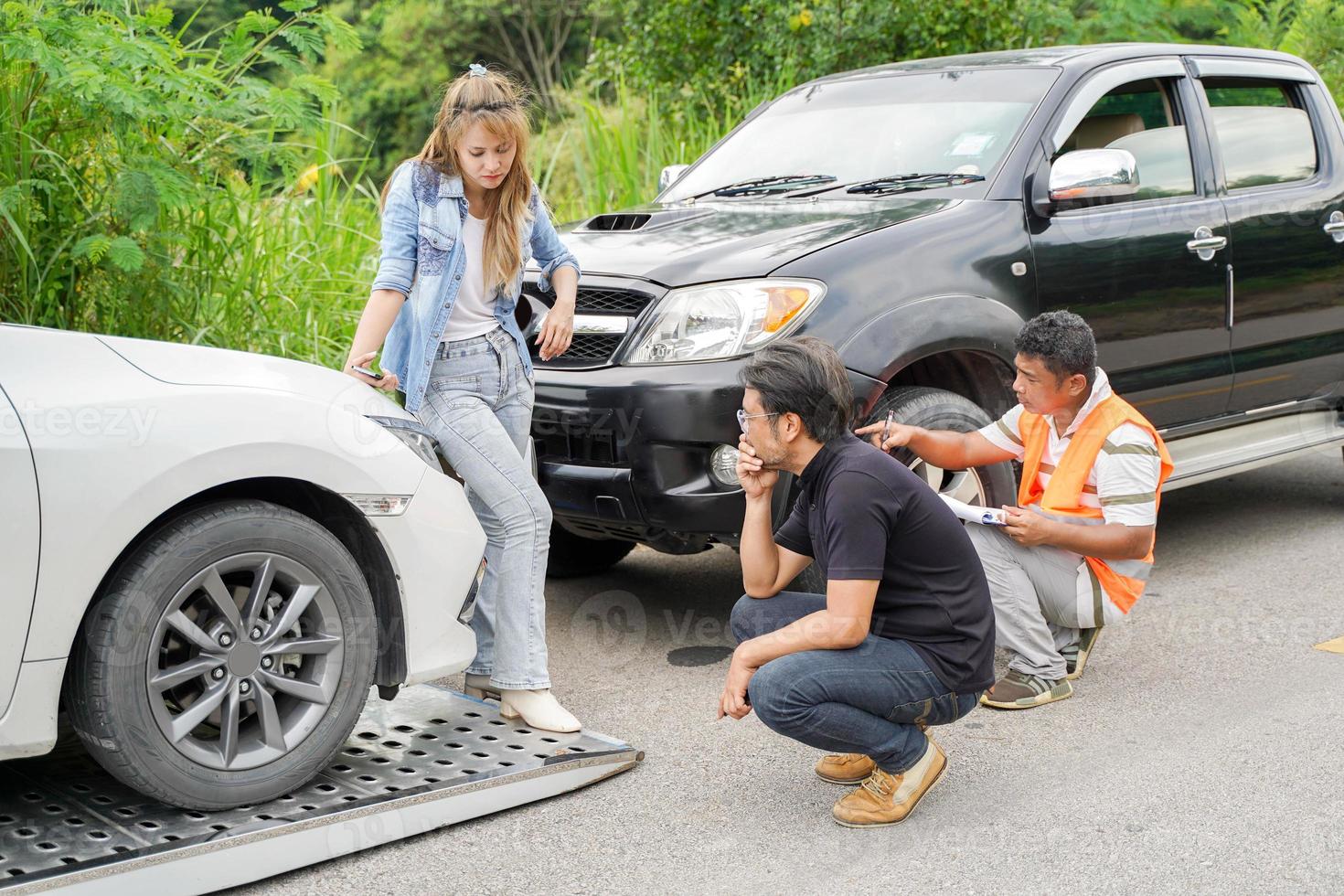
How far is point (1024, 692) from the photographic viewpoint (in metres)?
4.16

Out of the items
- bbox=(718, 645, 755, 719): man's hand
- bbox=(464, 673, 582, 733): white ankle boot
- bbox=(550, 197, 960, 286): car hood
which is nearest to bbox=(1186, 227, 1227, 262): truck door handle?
bbox=(550, 197, 960, 286): car hood

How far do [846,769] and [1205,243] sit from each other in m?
2.80

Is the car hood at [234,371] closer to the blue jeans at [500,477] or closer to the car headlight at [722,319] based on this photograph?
the blue jeans at [500,477]

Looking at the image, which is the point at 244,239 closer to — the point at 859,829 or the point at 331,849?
the point at 331,849

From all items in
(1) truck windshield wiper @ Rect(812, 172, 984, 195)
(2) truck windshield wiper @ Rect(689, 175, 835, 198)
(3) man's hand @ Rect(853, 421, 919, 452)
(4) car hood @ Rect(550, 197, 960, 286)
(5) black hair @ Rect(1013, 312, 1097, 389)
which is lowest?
(3) man's hand @ Rect(853, 421, 919, 452)

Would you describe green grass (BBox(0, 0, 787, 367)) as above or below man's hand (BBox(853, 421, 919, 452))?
above

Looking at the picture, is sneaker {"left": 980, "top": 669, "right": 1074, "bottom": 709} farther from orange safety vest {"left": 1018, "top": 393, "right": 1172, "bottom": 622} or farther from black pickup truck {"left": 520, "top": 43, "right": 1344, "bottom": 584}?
black pickup truck {"left": 520, "top": 43, "right": 1344, "bottom": 584}

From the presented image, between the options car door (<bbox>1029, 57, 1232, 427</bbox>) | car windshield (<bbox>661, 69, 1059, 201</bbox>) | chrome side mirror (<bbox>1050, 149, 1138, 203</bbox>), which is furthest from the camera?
car windshield (<bbox>661, 69, 1059, 201</bbox>)

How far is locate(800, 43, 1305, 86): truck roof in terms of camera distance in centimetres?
530

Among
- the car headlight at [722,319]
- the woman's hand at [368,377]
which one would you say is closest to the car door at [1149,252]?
the car headlight at [722,319]

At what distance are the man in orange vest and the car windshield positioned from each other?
110cm

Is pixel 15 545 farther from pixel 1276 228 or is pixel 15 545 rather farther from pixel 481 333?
pixel 1276 228

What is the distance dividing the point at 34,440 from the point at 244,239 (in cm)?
369

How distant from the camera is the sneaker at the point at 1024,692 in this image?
4.14 m
